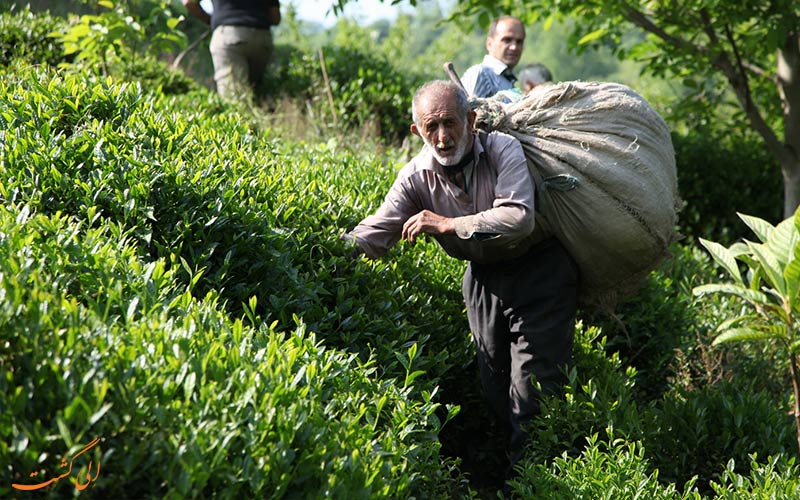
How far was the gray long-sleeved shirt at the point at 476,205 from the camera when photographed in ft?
12.7

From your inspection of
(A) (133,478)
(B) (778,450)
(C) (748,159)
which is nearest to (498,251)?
(B) (778,450)

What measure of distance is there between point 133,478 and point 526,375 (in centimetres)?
224

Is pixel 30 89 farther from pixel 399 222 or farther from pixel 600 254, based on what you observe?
pixel 600 254

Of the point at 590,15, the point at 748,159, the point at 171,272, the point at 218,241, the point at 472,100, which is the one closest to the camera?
the point at 171,272

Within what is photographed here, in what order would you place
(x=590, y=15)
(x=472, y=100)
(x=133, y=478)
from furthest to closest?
(x=590, y=15) < (x=472, y=100) < (x=133, y=478)

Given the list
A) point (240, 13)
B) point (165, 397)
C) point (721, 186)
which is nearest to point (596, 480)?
point (165, 397)

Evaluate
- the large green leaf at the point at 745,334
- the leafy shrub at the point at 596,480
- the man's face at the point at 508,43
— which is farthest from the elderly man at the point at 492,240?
the man's face at the point at 508,43

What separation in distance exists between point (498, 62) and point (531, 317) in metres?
2.62

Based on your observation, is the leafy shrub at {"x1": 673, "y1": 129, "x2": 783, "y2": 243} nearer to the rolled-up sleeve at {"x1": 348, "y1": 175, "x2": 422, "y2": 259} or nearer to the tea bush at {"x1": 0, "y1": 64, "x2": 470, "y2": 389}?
the tea bush at {"x1": 0, "y1": 64, "x2": 470, "y2": 389}

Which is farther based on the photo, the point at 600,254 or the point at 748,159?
the point at 748,159

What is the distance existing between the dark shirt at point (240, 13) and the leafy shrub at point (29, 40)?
1.49 metres

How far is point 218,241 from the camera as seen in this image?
4.07 metres

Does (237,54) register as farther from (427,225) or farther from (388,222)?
(427,225)

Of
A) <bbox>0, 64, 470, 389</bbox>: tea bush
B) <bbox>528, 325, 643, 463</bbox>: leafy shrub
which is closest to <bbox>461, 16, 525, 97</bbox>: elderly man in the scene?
<bbox>0, 64, 470, 389</bbox>: tea bush
